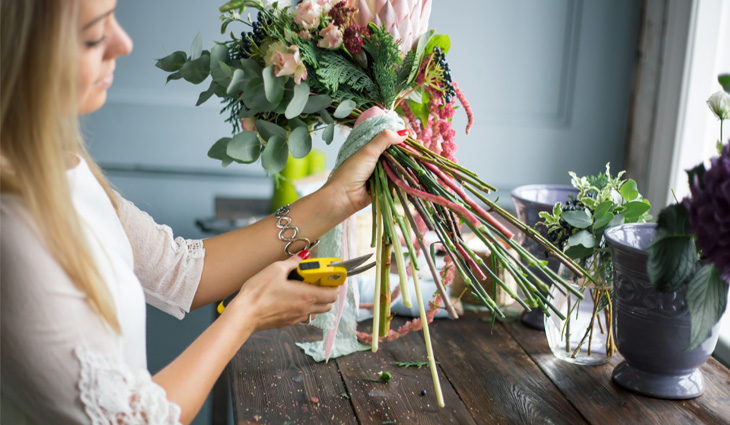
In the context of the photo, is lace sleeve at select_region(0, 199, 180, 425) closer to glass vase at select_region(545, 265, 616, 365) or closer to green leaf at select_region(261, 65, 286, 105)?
green leaf at select_region(261, 65, 286, 105)

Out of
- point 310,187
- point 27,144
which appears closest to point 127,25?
point 310,187

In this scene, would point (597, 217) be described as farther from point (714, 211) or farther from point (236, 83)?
point (236, 83)

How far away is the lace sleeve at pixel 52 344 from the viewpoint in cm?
62

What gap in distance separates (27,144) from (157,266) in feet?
1.22

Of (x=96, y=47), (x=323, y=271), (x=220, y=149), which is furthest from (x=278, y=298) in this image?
(x=96, y=47)

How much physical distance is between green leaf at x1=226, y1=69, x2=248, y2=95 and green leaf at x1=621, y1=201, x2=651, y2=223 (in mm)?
580

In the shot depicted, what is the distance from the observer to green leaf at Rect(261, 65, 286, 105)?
0.88 metres

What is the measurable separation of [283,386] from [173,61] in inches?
20.9

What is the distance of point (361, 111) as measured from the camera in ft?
3.19

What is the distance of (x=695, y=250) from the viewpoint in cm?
72

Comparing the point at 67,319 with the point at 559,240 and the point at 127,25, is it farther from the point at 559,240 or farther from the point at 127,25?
the point at 127,25

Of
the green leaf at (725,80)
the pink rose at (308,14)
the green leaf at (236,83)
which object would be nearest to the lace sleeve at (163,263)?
the green leaf at (236,83)

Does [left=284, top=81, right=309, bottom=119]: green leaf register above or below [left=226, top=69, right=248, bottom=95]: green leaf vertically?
below

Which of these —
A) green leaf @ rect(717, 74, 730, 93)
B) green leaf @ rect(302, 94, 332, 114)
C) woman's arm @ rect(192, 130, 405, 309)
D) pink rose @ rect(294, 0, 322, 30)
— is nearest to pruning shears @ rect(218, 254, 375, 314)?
woman's arm @ rect(192, 130, 405, 309)
